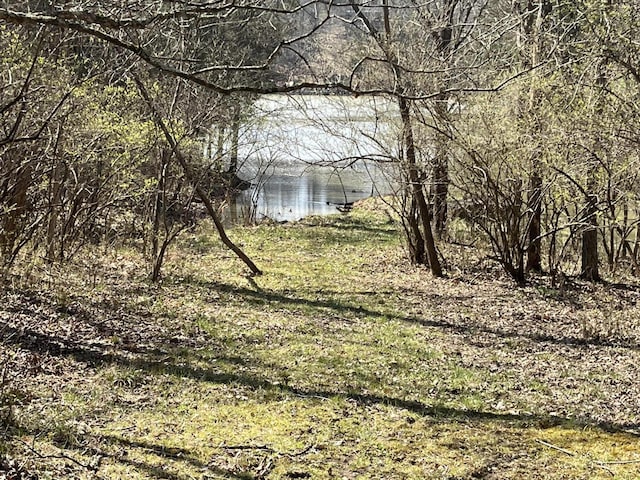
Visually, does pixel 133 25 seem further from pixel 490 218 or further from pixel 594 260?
pixel 594 260

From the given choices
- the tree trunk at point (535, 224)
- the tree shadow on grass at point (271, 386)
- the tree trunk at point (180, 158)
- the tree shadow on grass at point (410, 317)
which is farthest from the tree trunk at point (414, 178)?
the tree shadow on grass at point (271, 386)

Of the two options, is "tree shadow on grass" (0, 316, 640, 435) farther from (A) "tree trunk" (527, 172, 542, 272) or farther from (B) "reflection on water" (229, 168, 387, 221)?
(B) "reflection on water" (229, 168, 387, 221)

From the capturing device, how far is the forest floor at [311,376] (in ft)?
15.7

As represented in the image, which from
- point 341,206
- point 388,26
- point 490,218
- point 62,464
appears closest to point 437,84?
point 388,26

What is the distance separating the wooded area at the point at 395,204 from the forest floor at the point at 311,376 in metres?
0.04

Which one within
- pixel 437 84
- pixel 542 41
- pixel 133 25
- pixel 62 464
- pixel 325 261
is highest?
pixel 542 41

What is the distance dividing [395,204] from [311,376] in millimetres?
6450

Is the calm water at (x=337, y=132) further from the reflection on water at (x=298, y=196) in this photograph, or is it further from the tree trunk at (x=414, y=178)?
the reflection on water at (x=298, y=196)

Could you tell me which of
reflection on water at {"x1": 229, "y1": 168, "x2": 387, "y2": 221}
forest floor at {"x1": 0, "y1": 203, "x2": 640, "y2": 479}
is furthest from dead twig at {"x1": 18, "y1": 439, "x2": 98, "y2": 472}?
Answer: reflection on water at {"x1": 229, "y1": 168, "x2": 387, "y2": 221}

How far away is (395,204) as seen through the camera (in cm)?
1266

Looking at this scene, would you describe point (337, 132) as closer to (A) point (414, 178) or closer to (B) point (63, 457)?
(A) point (414, 178)

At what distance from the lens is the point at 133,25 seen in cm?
439

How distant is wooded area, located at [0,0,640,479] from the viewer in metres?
5.91

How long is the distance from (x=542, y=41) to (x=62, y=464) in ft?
28.3
